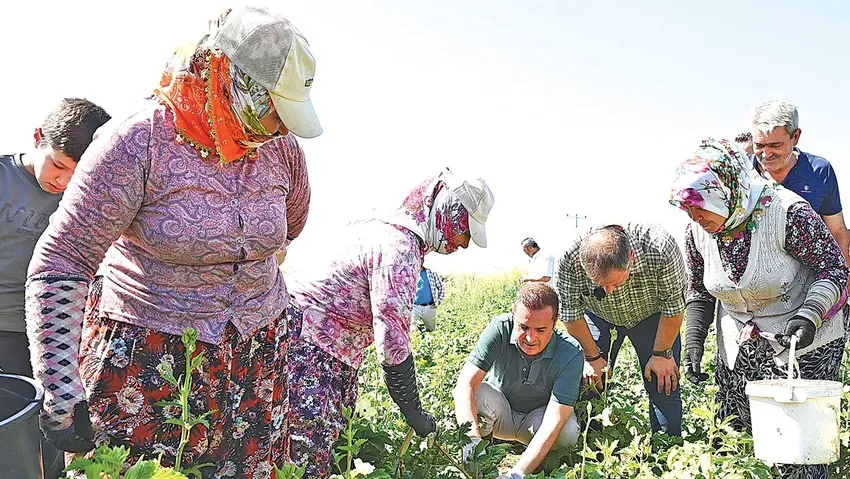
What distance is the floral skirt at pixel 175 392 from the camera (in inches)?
65.6

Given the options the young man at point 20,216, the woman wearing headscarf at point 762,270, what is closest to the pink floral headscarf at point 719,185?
the woman wearing headscarf at point 762,270

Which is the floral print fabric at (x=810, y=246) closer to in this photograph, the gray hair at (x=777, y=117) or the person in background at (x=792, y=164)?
the person in background at (x=792, y=164)

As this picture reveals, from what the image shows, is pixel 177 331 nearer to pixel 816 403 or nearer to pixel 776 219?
pixel 816 403

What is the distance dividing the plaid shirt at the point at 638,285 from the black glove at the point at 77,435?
2299 millimetres

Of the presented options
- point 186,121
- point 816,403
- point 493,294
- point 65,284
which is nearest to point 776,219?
point 816,403

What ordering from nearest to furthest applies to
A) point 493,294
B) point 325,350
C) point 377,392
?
point 325,350
point 377,392
point 493,294

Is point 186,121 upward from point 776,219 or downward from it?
upward

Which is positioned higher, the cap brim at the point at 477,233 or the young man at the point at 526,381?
the cap brim at the point at 477,233

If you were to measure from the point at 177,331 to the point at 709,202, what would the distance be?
1820 mm

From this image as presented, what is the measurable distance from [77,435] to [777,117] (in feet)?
9.84

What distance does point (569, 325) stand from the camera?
11.5 ft

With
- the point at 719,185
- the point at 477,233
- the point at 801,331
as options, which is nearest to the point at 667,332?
the point at 801,331

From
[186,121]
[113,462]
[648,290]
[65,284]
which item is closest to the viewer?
[113,462]

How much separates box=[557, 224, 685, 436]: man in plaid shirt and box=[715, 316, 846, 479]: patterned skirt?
0.38 metres
